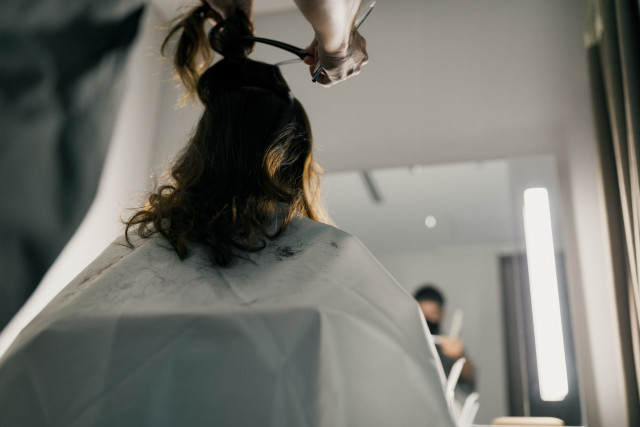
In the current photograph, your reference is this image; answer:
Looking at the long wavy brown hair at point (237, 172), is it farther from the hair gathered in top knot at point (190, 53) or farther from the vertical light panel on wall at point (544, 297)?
the vertical light panel on wall at point (544, 297)

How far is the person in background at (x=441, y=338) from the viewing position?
173 cm

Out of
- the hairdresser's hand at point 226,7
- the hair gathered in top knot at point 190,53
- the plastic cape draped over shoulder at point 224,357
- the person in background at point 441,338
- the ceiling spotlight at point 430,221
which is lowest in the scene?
the person in background at point 441,338

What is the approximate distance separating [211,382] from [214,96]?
0.52m

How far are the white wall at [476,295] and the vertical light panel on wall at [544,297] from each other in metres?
0.13

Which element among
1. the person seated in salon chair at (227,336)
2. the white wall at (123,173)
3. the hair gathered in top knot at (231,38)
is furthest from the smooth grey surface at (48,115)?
the person seated in salon chair at (227,336)

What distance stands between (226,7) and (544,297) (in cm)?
142

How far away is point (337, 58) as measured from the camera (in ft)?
3.42

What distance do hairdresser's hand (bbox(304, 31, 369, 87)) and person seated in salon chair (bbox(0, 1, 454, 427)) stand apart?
38 centimetres

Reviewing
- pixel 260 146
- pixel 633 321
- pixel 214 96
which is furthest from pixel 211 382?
pixel 633 321

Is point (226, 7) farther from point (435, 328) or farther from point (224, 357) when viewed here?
point (435, 328)

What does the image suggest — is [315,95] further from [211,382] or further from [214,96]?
[211,382]

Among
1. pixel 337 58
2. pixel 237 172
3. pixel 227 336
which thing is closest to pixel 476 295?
pixel 337 58

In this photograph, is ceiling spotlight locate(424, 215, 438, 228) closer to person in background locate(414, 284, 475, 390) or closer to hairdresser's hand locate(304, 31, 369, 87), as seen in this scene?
person in background locate(414, 284, 475, 390)

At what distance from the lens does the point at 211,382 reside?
24.0 inches
